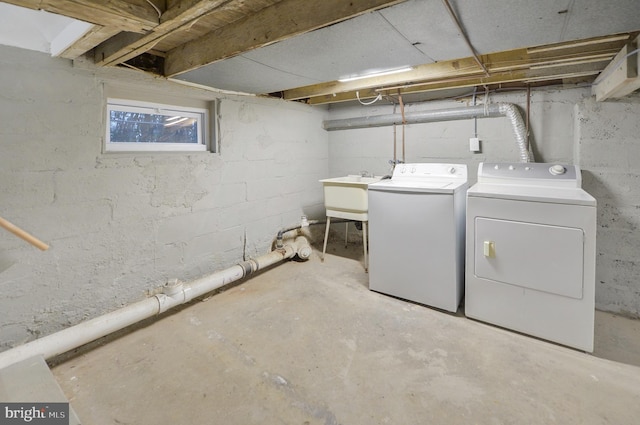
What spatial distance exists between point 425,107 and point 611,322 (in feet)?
7.68

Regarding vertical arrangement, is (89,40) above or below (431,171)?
above

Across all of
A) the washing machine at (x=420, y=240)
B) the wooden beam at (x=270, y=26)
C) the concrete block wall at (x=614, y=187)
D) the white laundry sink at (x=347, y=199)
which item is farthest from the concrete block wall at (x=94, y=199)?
the concrete block wall at (x=614, y=187)

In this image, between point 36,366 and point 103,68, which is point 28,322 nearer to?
point 36,366

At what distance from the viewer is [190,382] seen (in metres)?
1.64

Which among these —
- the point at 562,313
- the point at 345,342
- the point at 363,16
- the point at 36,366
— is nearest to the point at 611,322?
the point at 562,313

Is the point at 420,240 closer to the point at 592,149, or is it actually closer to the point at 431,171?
the point at 431,171

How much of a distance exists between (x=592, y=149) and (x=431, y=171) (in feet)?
3.67

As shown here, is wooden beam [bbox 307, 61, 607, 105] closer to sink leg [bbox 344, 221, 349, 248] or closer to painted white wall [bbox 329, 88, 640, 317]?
painted white wall [bbox 329, 88, 640, 317]

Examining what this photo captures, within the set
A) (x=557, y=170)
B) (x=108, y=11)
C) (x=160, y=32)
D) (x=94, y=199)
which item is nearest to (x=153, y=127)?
(x=94, y=199)

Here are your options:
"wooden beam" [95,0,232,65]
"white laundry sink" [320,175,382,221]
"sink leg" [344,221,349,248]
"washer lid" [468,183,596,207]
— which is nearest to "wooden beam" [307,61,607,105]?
"washer lid" [468,183,596,207]

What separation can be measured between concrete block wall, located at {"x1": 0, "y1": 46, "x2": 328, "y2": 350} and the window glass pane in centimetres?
18

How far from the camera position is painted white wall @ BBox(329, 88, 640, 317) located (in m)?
2.19

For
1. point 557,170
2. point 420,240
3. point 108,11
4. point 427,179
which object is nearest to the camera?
point 108,11

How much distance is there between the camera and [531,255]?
6.43 feet
